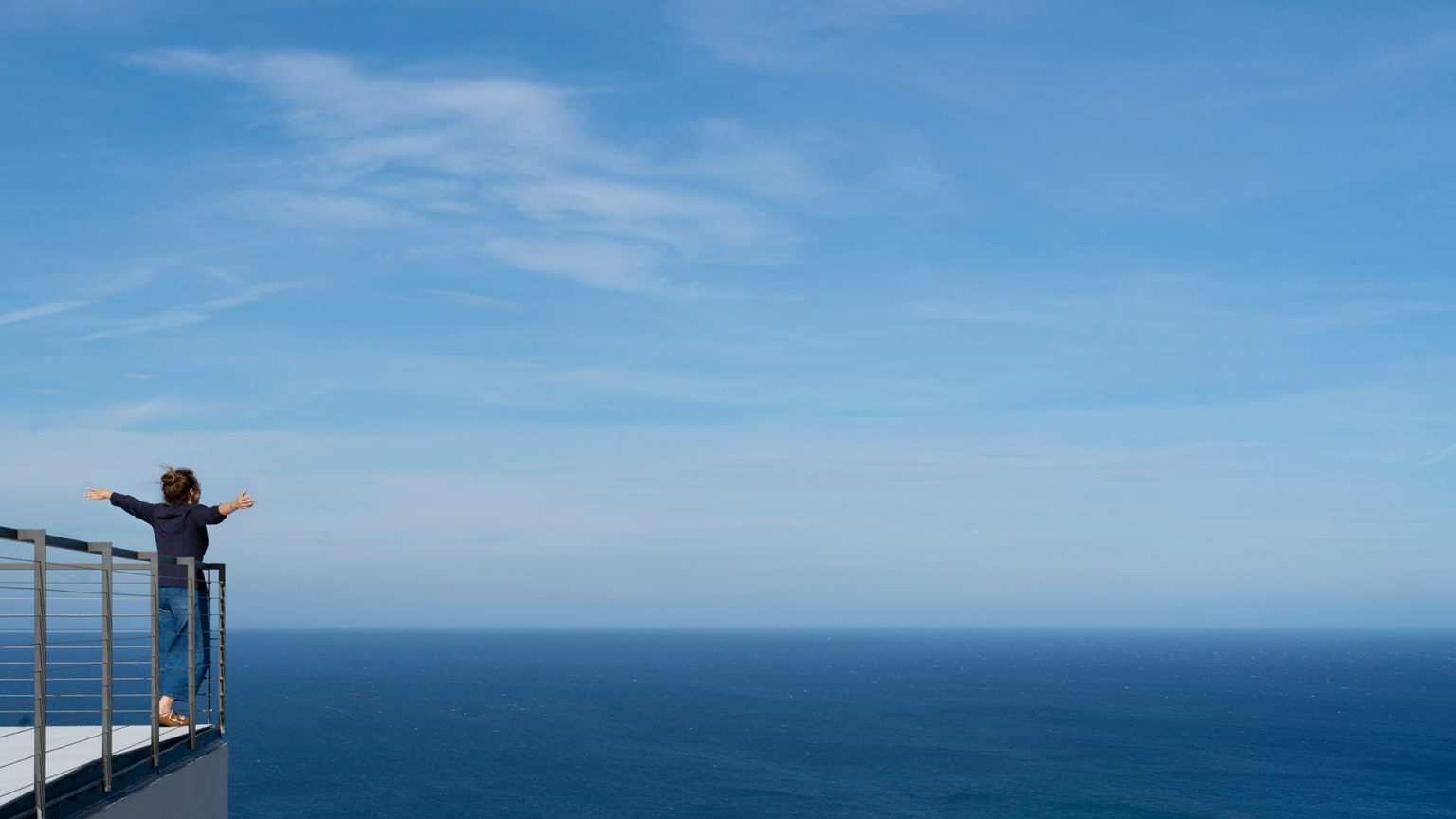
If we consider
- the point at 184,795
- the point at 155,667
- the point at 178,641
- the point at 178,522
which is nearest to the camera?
the point at 155,667

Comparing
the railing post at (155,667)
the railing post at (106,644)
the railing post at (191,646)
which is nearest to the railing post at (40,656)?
the railing post at (106,644)

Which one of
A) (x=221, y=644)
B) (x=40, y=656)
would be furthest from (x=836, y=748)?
(x=40, y=656)

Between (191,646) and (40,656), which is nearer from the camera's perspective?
(40,656)

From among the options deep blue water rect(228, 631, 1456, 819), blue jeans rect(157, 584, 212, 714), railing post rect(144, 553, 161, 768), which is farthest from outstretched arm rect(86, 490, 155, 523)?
deep blue water rect(228, 631, 1456, 819)

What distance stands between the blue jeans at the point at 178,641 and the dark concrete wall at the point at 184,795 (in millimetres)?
494

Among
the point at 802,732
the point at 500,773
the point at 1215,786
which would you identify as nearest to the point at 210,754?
the point at 500,773

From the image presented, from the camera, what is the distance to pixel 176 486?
809 centimetres

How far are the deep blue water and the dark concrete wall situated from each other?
50.2 meters

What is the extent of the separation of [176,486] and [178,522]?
29 centimetres

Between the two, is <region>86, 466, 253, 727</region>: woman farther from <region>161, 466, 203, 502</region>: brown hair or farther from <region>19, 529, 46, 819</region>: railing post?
<region>19, 529, 46, 819</region>: railing post

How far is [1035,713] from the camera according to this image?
101125 millimetres

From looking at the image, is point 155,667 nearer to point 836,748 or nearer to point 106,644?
point 106,644

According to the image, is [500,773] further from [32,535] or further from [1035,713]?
[32,535]

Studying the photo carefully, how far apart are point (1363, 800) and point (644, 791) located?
39.1 m
